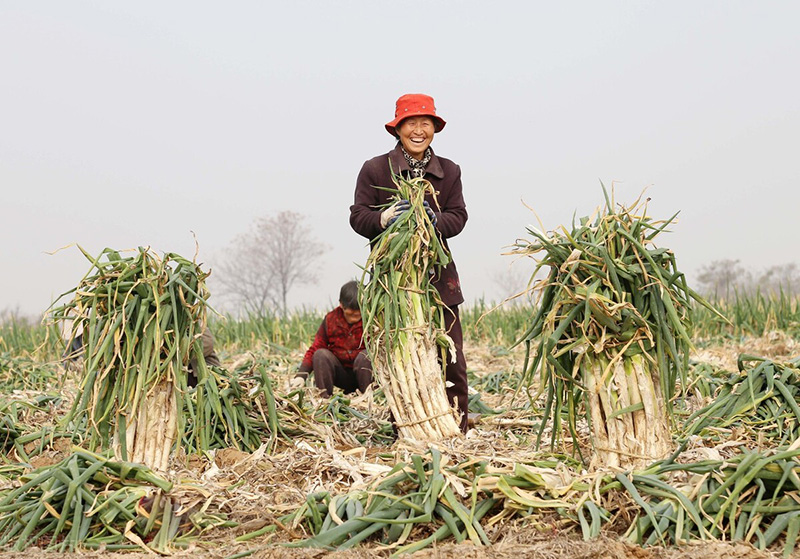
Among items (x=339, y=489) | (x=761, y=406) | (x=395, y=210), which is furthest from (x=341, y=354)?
(x=761, y=406)

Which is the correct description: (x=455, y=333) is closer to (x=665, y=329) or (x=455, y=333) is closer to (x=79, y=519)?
(x=665, y=329)

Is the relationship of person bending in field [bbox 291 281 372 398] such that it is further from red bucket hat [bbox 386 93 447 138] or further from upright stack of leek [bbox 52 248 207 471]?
upright stack of leek [bbox 52 248 207 471]

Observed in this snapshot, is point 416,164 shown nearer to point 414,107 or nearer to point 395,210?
point 414,107

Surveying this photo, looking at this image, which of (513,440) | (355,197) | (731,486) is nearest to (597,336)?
(731,486)

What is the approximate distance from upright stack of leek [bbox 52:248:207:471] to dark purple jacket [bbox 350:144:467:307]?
129 centimetres

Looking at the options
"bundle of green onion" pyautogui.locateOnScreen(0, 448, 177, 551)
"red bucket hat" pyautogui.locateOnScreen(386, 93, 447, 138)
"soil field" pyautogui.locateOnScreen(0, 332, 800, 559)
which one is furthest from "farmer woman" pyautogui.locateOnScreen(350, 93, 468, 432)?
"bundle of green onion" pyautogui.locateOnScreen(0, 448, 177, 551)

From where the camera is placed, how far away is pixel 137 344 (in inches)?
150

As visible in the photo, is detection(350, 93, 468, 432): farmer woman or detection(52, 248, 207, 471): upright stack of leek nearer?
detection(52, 248, 207, 471): upright stack of leek

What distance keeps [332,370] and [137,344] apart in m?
2.93

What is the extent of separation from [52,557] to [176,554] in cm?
45

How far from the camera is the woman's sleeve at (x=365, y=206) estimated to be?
482 centimetres

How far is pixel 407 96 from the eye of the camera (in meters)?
4.96

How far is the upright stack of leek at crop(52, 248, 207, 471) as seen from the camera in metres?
3.73

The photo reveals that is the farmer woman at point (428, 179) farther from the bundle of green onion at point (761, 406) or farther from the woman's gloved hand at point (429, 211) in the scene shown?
the bundle of green onion at point (761, 406)
